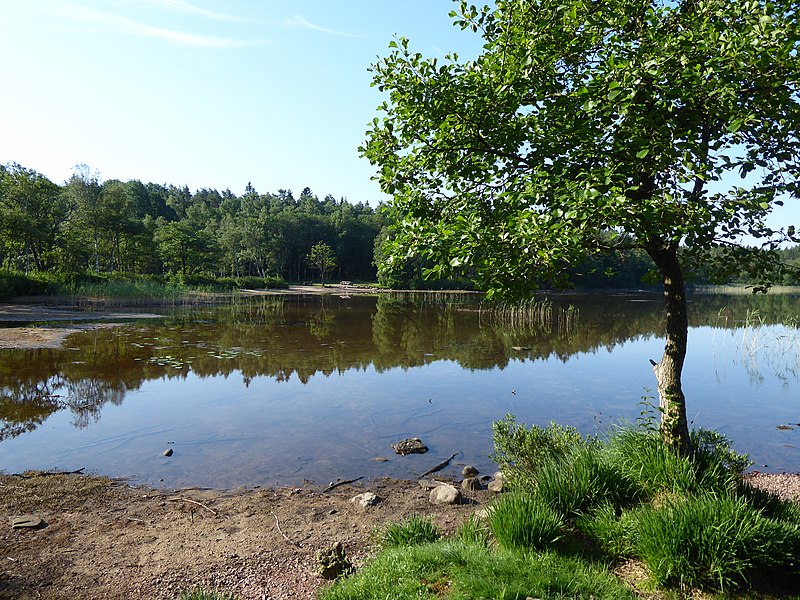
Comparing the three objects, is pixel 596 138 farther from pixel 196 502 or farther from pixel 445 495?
pixel 196 502

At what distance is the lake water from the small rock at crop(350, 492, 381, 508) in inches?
55.6

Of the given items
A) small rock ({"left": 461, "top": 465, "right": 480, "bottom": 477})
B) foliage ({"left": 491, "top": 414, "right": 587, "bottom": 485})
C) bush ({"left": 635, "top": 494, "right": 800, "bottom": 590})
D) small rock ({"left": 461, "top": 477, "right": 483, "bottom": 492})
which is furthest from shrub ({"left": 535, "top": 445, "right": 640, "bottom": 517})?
small rock ({"left": 461, "top": 465, "right": 480, "bottom": 477})

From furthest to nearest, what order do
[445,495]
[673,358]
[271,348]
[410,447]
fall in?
[271,348]
[410,447]
[445,495]
[673,358]

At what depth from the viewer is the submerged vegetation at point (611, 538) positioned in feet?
14.9

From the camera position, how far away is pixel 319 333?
32.2m

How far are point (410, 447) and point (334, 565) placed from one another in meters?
5.88

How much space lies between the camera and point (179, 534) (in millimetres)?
7262

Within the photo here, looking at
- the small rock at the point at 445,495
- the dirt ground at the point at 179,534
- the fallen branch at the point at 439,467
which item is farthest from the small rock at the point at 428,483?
the small rock at the point at 445,495

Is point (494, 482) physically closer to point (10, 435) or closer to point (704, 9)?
point (704, 9)

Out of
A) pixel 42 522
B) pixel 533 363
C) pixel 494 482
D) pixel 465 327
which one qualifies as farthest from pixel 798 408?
pixel 465 327

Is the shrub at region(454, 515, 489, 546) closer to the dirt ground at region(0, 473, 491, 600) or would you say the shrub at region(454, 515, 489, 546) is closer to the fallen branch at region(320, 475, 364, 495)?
the dirt ground at region(0, 473, 491, 600)

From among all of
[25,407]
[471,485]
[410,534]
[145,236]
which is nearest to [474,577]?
[410,534]

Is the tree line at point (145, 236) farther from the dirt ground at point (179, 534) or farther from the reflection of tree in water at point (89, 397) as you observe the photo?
the reflection of tree in water at point (89, 397)

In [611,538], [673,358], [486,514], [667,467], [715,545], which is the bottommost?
[486,514]
